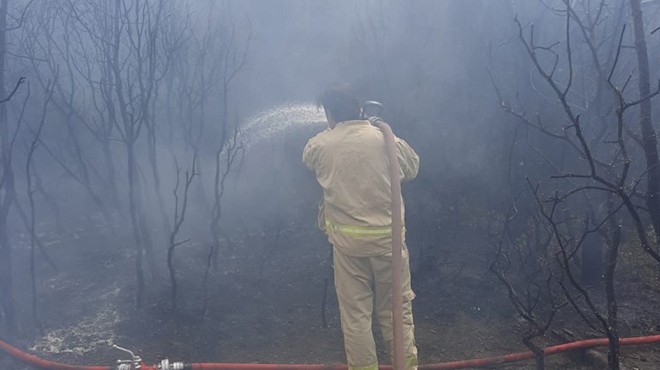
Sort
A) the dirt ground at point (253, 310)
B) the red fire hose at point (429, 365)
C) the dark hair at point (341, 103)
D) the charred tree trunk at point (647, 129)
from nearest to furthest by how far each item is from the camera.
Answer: the charred tree trunk at point (647, 129) → the dark hair at point (341, 103) → the red fire hose at point (429, 365) → the dirt ground at point (253, 310)

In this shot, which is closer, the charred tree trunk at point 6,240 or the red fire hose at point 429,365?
the red fire hose at point 429,365

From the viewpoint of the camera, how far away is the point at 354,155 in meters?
3.29

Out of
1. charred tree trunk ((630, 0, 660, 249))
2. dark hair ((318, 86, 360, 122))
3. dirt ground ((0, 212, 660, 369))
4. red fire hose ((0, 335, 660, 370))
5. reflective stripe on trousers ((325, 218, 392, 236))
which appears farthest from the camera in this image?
dirt ground ((0, 212, 660, 369))

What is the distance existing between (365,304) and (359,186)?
748 mm

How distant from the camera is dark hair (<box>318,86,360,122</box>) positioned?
3.41m

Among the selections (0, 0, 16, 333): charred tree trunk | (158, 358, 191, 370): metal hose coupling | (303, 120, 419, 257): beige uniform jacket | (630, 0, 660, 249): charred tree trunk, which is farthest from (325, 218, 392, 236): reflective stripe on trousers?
(0, 0, 16, 333): charred tree trunk

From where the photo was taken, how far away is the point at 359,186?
3303 mm

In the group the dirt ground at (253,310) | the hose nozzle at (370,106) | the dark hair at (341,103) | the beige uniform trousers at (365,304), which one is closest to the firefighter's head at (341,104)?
the dark hair at (341,103)

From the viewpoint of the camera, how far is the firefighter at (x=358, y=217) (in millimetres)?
3305

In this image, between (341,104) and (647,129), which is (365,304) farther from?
(647,129)

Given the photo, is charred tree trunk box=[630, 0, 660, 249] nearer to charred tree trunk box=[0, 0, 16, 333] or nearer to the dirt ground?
the dirt ground

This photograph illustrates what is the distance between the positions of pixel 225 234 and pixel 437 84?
374 centimetres

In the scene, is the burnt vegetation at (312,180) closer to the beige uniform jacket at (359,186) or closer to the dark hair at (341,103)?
the beige uniform jacket at (359,186)

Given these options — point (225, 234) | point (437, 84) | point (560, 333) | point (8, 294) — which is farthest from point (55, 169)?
point (560, 333)
